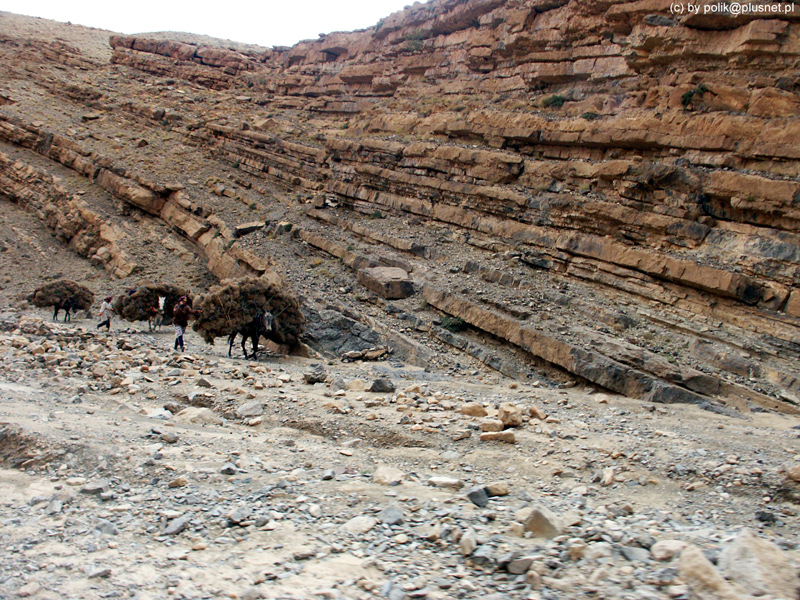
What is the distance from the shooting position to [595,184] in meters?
12.8

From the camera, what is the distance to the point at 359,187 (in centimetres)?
1842

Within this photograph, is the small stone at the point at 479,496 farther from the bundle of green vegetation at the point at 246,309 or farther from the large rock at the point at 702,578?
the bundle of green vegetation at the point at 246,309

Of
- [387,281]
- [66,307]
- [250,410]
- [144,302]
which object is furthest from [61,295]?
[250,410]

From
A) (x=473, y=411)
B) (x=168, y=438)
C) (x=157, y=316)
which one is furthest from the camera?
(x=157, y=316)

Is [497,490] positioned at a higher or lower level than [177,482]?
higher

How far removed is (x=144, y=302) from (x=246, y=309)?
5100mm

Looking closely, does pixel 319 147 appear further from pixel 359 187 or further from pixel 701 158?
pixel 701 158

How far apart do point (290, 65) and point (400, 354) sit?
32.3m

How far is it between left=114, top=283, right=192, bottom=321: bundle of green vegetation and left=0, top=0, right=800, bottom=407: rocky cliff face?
298cm

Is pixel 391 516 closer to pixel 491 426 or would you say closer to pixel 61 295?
pixel 491 426

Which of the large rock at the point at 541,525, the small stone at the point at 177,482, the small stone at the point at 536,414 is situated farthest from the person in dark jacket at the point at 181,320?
the large rock at the point at 541,525

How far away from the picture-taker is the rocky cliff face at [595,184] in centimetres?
952

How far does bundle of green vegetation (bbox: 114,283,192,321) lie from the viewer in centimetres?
1430

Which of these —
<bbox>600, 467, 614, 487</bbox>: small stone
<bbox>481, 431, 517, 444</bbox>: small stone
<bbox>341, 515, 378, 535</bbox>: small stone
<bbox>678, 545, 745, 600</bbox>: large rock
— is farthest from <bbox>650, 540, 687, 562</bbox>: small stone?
<bbox>481, 431, 517, 444</bbox>: small stone
